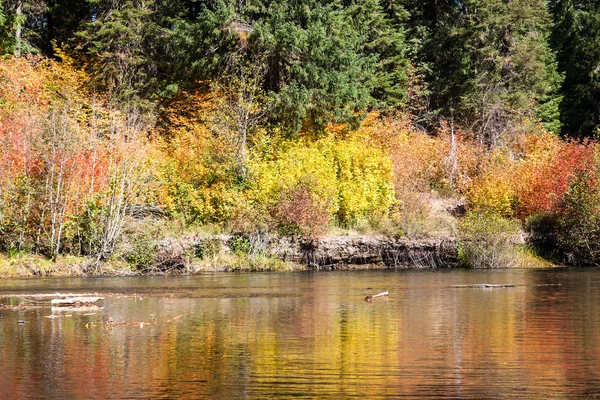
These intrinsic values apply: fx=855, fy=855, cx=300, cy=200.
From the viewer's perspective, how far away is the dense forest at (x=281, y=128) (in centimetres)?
3788

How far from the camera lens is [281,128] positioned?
4628cm

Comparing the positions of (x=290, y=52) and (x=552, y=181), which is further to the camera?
(x=290, y=52)

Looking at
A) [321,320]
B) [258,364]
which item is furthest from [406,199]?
[258,364]

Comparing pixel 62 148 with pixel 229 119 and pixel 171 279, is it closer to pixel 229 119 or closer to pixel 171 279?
pixel 171 279

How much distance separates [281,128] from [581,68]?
88.2 feet

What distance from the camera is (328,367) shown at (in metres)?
14.3

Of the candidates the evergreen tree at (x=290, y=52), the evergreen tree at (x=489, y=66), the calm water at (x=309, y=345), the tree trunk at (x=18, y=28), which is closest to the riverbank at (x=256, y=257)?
the calm water at (x=309, y=345)

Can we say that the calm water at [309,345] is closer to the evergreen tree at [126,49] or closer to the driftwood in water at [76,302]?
the driftwood in water at [76,302]

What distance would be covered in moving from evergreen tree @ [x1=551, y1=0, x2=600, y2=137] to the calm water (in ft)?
117

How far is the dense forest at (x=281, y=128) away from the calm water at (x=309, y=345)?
10455mm

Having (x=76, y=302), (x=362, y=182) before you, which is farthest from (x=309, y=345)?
(x=362, y=182)

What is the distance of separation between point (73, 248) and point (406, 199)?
17187 mm

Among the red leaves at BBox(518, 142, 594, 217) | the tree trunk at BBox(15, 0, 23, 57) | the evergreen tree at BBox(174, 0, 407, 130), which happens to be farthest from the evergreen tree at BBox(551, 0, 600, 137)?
the tree trunk at BBox(15, 0, 23, 57)

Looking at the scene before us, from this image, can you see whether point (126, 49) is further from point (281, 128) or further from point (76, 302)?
point (76, 302)
